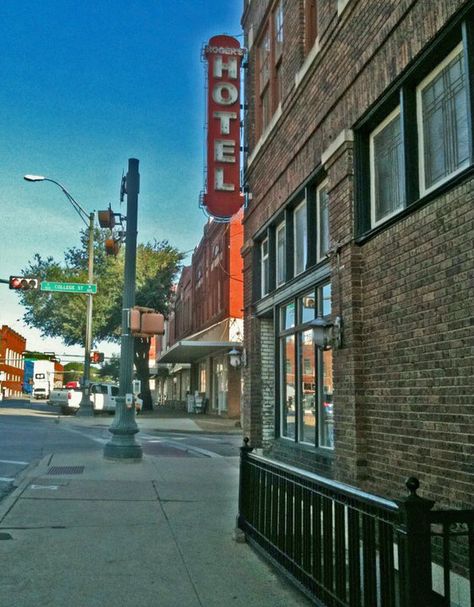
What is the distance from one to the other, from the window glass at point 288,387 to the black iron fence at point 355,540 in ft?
13.6

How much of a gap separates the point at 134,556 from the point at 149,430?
1805cm

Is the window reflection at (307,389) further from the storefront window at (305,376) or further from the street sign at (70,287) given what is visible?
the street sign at (70,287)

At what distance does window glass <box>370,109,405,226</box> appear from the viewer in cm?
668

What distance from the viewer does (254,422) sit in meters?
12.1

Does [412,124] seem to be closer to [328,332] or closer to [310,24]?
[328,332]

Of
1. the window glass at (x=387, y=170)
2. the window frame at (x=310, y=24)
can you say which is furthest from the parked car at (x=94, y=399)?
the window glass at (x=387, y=170)

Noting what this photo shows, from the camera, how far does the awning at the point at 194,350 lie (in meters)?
29.2


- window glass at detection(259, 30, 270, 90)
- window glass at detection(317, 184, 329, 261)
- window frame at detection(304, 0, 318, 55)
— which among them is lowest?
window glass at detection(317, 184, 329, 261)

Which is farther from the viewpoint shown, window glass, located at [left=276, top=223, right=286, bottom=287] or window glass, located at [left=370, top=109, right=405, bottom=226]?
window glass, located at [left=276, top=223, right=286, bottom=287]

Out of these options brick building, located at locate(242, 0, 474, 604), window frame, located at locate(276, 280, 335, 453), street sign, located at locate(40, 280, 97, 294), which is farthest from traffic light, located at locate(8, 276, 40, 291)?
window frame, located at locate(276, 280, 335, 453)

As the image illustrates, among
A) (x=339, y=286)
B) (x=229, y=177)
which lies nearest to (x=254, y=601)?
(x=339, y=286)

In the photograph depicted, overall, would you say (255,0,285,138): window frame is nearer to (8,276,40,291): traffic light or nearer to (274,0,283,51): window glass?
(274,0,283,51): window glass

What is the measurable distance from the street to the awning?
496 centimetres

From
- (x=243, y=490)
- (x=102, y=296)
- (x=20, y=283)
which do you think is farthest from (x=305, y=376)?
(x=102, y=296)
